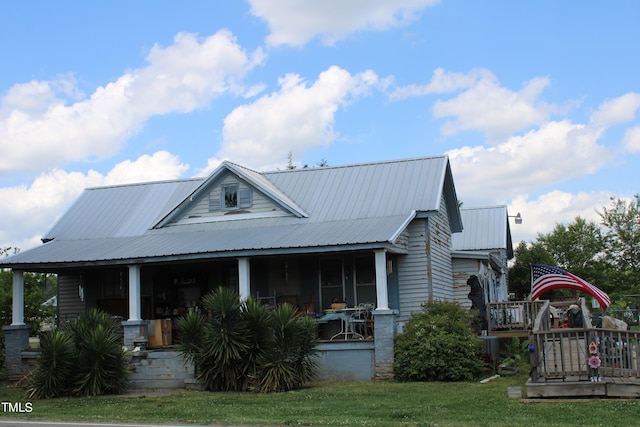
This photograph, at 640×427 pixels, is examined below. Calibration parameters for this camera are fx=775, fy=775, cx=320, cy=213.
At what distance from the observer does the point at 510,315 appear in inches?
957

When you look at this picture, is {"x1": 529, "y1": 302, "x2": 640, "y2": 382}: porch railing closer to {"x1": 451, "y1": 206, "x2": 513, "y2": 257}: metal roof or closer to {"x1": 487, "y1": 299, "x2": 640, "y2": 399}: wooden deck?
{"x1": 487, "y1": 299, "x2": 640, "y2": 399}: wooden deck

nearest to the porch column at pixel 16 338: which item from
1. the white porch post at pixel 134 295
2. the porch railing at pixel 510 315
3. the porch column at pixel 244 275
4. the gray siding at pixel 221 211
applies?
the white porch post at pixel 134 295

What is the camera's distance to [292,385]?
17.8 m

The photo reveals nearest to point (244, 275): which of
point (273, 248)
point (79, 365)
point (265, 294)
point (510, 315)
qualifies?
point (273, 248)

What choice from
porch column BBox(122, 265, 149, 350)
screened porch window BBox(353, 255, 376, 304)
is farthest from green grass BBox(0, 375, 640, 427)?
screened porch window BBox(353, 255, 376, 304)

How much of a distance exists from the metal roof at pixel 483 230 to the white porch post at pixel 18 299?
66.9ft

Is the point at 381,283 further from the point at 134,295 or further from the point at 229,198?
the point at 229,198

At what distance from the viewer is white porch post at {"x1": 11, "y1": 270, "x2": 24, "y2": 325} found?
2242 cm

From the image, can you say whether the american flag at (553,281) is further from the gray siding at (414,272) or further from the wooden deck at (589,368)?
the wooden deck at (589,368)

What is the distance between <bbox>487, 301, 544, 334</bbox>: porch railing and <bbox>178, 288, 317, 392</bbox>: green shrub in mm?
7997

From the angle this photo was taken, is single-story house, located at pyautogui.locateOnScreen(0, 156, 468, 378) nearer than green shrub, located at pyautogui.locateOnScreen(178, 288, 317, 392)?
No

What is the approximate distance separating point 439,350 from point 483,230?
2070 centimetres

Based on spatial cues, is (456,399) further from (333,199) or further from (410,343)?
(333,199)

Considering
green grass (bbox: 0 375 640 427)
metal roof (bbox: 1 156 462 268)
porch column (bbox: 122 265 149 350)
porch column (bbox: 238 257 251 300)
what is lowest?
green grass (bbox: 0 375 640 427)
